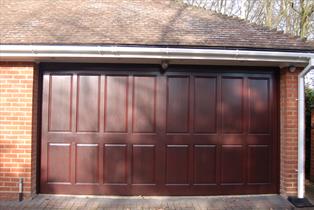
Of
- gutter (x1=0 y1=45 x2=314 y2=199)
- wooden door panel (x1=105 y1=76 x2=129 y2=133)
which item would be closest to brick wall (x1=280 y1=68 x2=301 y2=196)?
gutter (x1=0 y1=45 x2=314 y2=199)

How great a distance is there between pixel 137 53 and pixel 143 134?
5.01 feet

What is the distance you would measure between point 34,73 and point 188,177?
A: 132 inches

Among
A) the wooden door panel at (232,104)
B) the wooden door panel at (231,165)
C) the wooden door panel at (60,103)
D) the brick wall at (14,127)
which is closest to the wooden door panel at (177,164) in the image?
the wooden door panel at (231,165)

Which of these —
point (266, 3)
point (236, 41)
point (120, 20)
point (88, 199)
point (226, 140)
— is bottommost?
point (88, 199)

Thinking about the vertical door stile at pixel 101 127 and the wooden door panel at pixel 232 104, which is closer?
the vertical door stile at pixel 101 127

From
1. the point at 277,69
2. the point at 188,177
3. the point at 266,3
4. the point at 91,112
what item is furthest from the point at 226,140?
the point at 266,3

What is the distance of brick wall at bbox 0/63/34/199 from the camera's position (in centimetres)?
640

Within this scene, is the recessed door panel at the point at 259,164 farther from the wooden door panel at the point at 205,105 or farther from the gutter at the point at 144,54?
the gutter at the point at 144,54

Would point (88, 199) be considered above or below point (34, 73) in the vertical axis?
below

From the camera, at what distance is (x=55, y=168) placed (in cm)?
670

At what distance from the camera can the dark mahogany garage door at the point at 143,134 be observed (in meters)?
6.66

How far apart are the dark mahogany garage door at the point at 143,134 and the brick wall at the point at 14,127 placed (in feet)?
1.19

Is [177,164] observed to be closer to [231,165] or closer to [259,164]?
[231,165]

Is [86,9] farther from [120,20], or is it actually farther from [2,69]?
[2,69]
